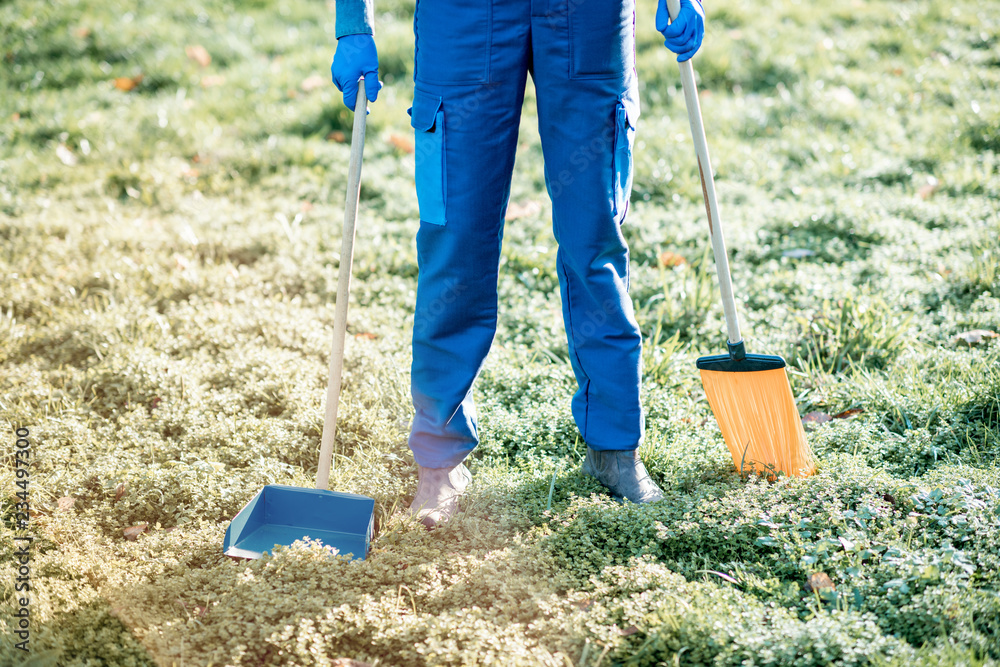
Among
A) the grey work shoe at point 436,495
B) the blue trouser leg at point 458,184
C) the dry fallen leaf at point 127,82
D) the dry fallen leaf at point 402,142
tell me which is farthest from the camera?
the dry fallen leaf at point 127,82

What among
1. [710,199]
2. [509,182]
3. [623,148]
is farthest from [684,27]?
[509,182]

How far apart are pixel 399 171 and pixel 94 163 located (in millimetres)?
1938

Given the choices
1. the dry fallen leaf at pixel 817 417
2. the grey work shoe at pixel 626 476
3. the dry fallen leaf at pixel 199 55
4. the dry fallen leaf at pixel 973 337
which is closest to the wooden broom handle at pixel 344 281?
the grey work shoe at pixel 626 476

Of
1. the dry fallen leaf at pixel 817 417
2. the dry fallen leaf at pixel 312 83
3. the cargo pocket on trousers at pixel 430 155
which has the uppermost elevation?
the dry fallen leaf at pixel 312 83

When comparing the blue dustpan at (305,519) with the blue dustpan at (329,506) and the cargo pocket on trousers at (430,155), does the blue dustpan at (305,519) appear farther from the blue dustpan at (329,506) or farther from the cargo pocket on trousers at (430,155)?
the cargo pocket on trousers at (430,155)

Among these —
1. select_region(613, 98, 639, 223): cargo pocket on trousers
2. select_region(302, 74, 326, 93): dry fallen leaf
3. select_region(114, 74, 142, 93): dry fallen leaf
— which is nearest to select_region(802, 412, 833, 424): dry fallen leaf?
select_region(613, 98, 639, 223): cargo pocket on trousers

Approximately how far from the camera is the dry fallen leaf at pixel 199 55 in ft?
20.3

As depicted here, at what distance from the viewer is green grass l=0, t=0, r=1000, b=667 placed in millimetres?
1870

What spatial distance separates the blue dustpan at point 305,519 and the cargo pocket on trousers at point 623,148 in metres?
A: 1.15

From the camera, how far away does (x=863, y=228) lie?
3789mm

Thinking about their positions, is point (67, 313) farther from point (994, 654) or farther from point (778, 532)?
point (994, 654)

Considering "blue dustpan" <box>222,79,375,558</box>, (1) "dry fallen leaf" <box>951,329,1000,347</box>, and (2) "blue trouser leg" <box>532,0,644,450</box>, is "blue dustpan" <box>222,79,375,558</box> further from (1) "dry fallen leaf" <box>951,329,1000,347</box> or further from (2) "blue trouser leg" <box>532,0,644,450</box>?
(1) "dry fallen leaf" <box>951,329,1000,347</box>

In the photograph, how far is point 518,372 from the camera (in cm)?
300

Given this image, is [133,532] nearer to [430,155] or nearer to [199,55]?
[430,155]
